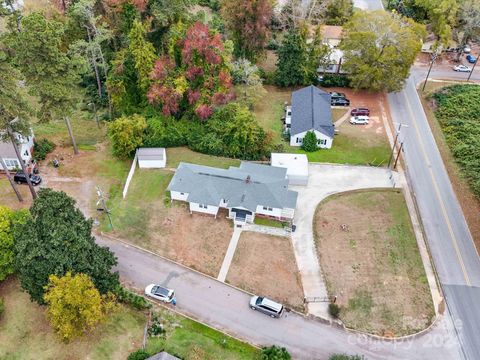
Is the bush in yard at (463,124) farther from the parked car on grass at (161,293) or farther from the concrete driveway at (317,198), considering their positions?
the parked car on grass at (161,293)

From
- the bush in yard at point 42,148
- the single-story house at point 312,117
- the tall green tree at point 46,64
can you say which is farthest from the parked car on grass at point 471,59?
the bush in yard at point 42,148

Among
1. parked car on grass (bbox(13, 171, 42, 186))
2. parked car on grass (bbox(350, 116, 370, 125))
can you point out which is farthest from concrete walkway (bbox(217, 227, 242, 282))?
parked car on grass (bbox(350, 116, 370, 125))

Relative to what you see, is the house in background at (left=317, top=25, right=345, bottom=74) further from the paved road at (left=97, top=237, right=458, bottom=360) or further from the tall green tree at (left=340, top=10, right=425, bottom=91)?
the paved road at (left=97, top=237, right=458, bottom=360)

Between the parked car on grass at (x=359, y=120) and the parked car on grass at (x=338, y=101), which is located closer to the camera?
the parked car on grass at (x=359, y=120)

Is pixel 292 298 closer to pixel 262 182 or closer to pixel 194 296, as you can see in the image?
pixel 194 296

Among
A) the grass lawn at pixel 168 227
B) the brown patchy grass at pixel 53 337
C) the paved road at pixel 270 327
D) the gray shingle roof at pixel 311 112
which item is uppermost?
the gray shingle roof at pixel 311 112

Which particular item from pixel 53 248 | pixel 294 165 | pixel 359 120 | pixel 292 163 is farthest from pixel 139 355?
pixel 359 120
